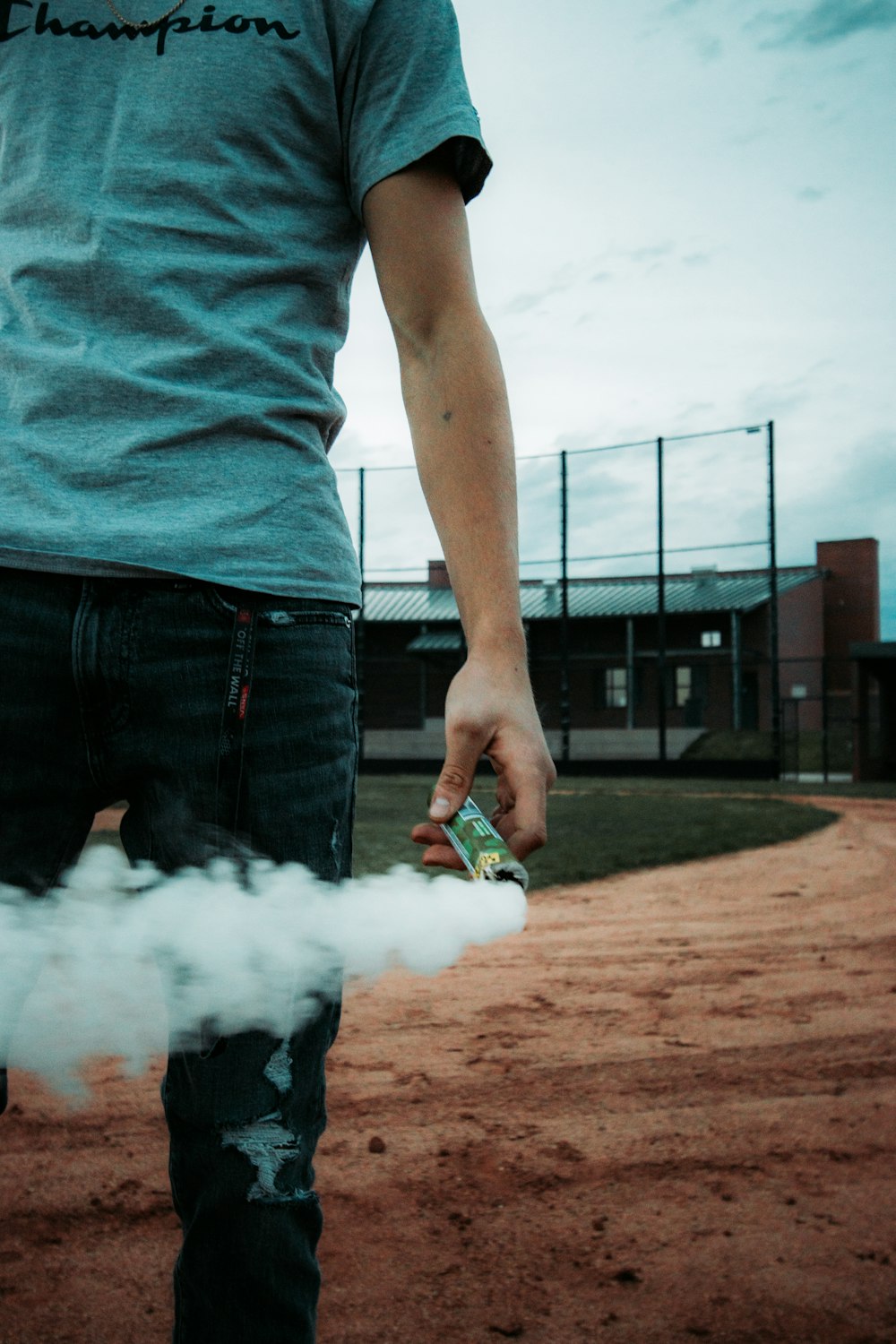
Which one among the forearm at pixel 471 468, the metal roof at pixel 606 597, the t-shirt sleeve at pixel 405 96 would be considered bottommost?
the forearm at pixel 471 468

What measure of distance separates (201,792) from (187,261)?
59 centimetres

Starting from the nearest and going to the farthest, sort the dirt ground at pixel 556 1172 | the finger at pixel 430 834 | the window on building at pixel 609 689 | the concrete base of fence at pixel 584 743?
the finger at pixel 430 834 → the dirt ground at pixel 556 1172 → the concrete base of fence at pixel 584 743 → the window on building at pixel 609 689

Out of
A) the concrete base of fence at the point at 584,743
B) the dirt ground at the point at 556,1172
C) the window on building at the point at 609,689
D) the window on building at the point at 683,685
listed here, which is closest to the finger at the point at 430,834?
the dirt ground at the point at 556,1172

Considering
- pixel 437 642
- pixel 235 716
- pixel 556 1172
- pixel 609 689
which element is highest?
pixel 437 642

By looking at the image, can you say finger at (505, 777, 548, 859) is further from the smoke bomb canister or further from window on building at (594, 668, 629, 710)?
window on building at (594, 668, 629, 710)

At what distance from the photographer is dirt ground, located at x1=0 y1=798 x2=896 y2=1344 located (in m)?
1.84

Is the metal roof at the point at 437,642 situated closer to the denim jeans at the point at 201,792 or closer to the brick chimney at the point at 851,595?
the brick chimney at the point at 851,595

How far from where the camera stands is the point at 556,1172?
2.37m

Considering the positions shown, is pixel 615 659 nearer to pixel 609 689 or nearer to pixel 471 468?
pixel 609 689

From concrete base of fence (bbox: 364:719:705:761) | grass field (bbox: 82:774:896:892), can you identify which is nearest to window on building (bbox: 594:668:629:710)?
concrete base of fence (bbox: 364:719:705:761)

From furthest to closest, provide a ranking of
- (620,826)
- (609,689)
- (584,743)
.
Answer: (609,689) < (584,743) < (620,826)

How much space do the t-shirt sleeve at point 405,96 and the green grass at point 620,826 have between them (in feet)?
17.8

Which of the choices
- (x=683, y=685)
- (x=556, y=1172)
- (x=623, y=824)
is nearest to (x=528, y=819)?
(x=556, y=1172)

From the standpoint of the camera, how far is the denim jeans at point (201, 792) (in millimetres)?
1055
